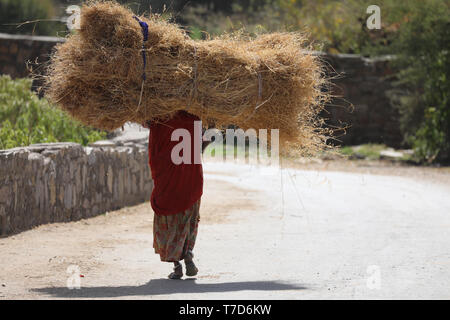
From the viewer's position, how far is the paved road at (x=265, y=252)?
5898mm

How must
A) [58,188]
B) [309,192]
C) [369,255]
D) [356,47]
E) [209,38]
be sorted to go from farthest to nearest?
[356,47]
[309,192]
[58,188]
[369,255]
[209,38]

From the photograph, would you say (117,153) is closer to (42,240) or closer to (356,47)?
(42,240)

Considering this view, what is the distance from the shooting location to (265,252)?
7754 millimetres

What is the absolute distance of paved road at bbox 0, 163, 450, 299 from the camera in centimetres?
590

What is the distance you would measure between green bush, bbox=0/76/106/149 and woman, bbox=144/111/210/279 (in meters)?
4.47

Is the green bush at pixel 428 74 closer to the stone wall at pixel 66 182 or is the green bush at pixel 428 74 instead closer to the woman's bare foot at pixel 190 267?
the stone wall at pixel 66 182

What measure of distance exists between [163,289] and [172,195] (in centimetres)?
88

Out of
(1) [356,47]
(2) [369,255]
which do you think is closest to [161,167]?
(2) [369,255]

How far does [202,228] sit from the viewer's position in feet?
30.5

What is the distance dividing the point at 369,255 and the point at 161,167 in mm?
2298
